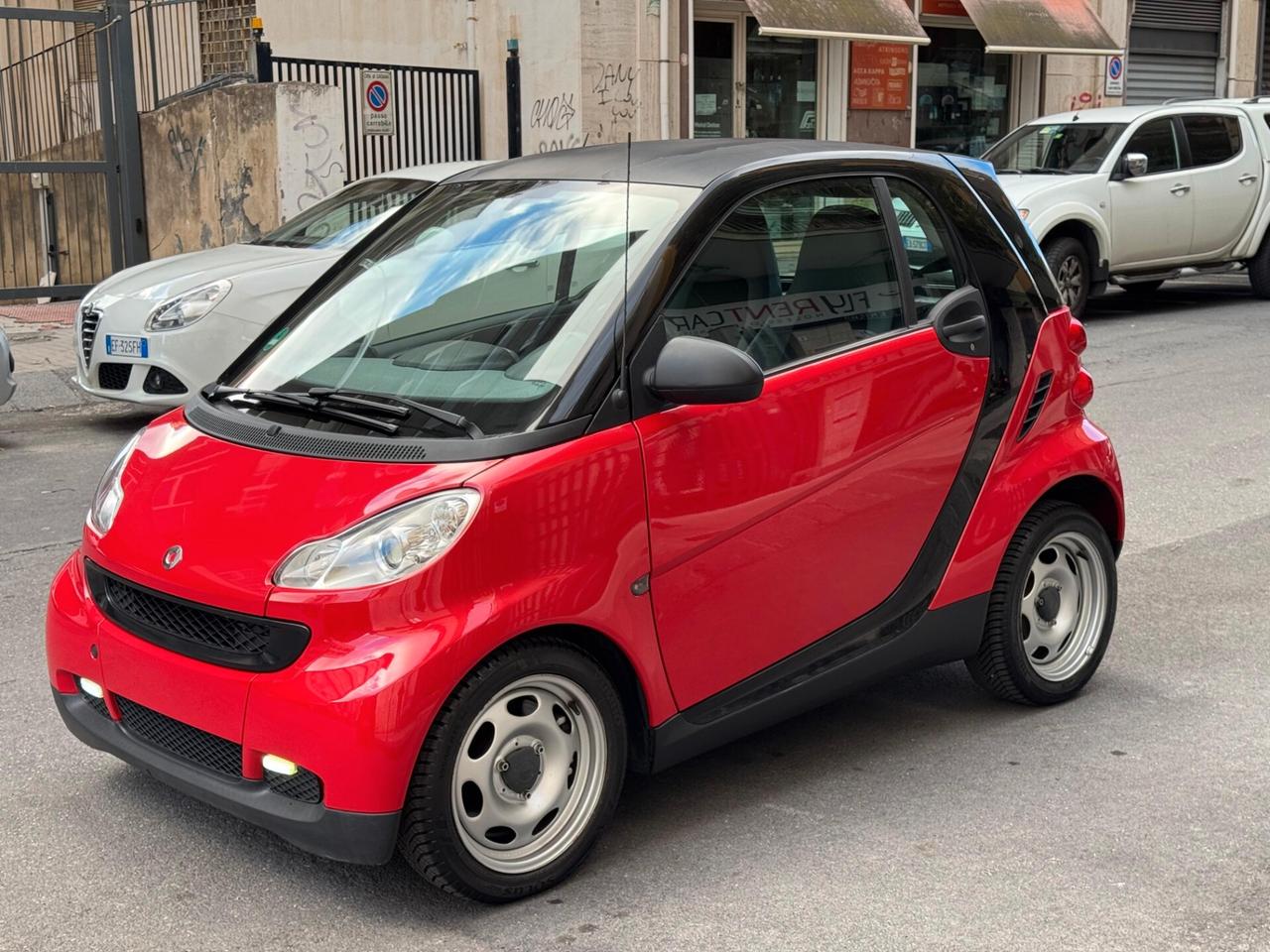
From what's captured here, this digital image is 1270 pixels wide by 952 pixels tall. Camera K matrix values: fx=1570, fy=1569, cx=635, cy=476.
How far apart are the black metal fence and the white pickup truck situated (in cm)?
624

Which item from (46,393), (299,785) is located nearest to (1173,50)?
(46,393)

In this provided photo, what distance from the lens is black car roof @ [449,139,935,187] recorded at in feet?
13.2

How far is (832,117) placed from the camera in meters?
21.2

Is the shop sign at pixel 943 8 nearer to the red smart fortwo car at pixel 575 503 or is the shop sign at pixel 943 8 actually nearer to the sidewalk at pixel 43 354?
the sidewalk at pixel 43 354

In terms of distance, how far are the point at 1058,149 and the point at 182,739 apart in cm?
1237

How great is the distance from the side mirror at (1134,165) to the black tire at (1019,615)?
978 cm

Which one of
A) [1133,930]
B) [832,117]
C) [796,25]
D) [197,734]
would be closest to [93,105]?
[796,25]

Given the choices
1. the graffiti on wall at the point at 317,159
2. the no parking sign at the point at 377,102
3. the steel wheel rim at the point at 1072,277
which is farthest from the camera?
the no parking sign at the point at 377,102

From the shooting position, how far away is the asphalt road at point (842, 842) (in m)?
3.44

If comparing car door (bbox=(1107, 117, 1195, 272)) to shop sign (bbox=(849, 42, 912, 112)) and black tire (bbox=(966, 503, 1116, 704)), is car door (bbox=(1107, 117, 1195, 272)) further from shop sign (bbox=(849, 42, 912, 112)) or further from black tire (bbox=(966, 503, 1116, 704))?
black tire (bbox=(966, 503, 1116, 704))

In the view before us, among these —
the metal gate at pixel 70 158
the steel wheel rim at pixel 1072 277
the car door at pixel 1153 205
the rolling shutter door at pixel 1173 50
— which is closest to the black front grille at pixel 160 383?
the metal gate at pixel 70 158

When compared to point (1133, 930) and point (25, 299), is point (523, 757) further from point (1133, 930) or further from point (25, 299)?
point (25, 299)

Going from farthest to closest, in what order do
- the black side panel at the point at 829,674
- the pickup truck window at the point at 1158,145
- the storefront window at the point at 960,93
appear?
1. the storefront window at the point at 960,93
2. the pickup truck window at the point at 1158,145
3. the black side panel at the point at 829,674

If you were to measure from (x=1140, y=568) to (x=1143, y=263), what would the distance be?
340 inches
